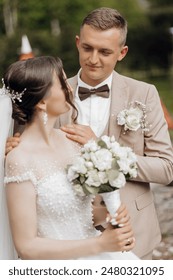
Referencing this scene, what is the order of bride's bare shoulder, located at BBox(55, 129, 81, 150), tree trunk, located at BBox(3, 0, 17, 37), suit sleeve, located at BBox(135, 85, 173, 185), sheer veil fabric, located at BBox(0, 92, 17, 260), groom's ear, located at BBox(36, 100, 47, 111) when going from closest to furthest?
groom's ear, located at BBox(36, 100, 47, 111), sheer veil fabric, located at BBox(0, 92, 17, 260), bride's bare shoulder, located at BBox(55, 129, 81, 150), suit sleeve, located at BBox(135, 85, 173, 185), tree trunk, located at BBox(3, 0, 17, 37)

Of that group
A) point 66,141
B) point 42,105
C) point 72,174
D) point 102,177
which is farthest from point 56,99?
point 102,177

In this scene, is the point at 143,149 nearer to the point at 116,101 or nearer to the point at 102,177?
the point at 116,101

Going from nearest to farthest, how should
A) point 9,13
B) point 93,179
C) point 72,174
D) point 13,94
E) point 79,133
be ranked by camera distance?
point 93,179 → point 72,174 → point 13,94 → point 79,133 → point 9,13

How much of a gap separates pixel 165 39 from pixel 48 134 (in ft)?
128

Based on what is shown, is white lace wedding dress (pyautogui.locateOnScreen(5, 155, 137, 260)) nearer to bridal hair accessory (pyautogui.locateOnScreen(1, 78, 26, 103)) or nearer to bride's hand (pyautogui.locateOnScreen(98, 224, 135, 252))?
bride's hand (pyautogui.locateOnScreen(98, 224, 135, 252))

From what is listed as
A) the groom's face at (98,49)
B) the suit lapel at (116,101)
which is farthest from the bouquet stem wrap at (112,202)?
the groom's face at (98,49)

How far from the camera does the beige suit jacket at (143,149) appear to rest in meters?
4.01

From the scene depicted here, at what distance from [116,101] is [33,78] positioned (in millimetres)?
748

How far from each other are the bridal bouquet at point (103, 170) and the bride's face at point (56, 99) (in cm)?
30

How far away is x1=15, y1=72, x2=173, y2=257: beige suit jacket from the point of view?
13.2 ft

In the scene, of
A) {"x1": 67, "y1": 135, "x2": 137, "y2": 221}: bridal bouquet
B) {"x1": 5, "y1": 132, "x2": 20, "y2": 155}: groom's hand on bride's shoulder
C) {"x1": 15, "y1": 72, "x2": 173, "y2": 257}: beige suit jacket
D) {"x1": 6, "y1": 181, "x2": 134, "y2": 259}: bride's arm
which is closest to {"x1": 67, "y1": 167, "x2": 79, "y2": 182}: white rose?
{"x1": 67, "y1": 135, "x2": 137, "y2": 221}: bridal bouquet

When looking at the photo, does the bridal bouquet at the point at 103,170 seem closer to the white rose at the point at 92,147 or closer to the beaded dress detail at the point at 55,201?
the white rose at the point at 92,147

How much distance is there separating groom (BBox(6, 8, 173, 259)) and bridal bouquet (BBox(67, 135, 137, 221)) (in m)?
0.39

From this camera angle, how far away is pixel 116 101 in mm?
4145
